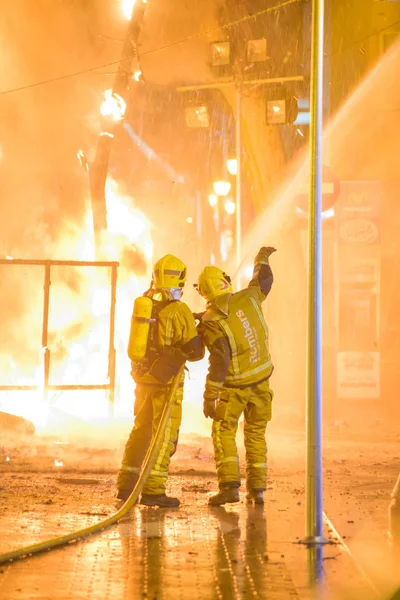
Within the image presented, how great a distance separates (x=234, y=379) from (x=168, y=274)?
3.28 ft

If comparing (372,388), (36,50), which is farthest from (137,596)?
(36,50)

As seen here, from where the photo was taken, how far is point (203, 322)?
24.0 feet

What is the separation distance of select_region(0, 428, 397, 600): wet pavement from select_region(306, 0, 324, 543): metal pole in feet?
0.91

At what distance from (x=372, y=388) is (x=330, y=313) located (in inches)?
94.9

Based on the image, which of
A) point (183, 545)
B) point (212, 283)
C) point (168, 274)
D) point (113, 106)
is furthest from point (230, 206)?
point (183, 545)

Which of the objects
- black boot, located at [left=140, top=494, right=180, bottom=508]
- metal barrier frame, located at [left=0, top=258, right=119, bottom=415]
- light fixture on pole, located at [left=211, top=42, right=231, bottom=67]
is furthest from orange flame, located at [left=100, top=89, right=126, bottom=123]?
black boot, located at [left=140, top=494, right=180, bottom=508]

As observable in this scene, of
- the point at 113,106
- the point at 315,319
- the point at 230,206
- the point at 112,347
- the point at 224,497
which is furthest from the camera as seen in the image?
the point at 230,206

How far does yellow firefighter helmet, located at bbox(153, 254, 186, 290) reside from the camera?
23.9 feet

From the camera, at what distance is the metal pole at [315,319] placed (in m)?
5.71

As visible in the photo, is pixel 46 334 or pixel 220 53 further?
pixel 220 53

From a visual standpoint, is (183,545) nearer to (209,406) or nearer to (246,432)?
(209,406)

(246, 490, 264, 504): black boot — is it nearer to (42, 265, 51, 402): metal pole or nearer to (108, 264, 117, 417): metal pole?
(42, 265, 51, 402): metal pole

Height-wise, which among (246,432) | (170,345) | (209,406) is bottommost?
(246,432)

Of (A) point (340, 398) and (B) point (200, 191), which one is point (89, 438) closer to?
(A) point (340, 398)
